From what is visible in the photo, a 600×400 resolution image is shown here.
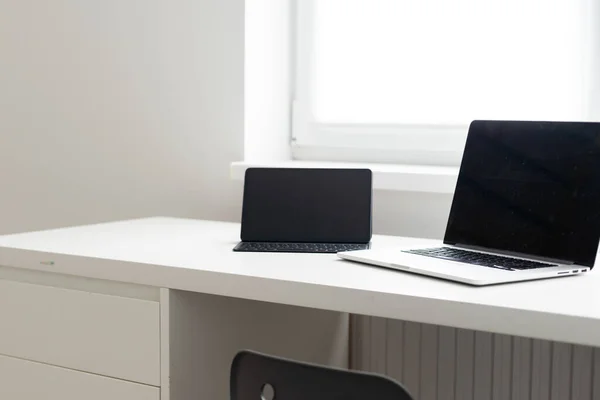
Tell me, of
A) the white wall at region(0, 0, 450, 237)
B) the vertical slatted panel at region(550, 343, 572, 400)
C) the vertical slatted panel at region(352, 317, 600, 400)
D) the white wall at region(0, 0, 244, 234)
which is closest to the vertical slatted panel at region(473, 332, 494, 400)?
the vertical slatted panel at region(352, 317, 600, 400)

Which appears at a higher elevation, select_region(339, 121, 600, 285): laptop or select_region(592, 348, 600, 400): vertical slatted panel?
select_region(339, 121, 600, 285): laptop

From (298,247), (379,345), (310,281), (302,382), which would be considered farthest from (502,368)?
(302,382)

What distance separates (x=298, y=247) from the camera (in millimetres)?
1482

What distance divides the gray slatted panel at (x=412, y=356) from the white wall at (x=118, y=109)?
52 centimetres

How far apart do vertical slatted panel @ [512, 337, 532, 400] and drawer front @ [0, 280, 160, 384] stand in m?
0.73

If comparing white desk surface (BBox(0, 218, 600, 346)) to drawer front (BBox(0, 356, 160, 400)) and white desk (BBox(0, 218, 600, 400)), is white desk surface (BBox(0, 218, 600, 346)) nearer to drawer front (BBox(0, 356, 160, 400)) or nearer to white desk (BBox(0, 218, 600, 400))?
white desk (BBox(0, 218, 600, 400))

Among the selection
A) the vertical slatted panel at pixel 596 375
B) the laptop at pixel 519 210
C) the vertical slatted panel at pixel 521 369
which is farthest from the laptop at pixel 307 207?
the vertical slatted panel at pixel 596 375

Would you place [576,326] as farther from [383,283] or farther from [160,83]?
[160,83]

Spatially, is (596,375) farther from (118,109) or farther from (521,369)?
(118,109)

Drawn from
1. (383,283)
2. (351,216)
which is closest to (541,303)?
(383,283)

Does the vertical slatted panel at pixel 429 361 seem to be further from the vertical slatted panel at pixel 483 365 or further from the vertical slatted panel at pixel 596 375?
the vertical slatted panel at pixel 596 375

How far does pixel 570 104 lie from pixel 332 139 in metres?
0.58

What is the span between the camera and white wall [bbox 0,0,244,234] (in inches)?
77.9

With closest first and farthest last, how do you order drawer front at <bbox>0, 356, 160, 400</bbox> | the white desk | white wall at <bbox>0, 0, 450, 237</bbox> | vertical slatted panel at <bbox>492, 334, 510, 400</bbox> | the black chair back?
1. the black chair back
2. the white desk
3. drawer front at <bbox>0, 356, 160, 400</bbox>
4. vertical slatted panel at <bbox>492, 334, 510, 400</bbox>
5. white wall at <bbox>0, 0, 450, 237</bbox>
